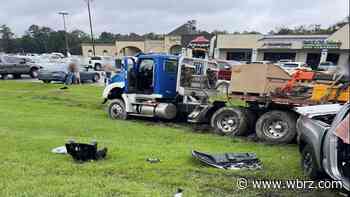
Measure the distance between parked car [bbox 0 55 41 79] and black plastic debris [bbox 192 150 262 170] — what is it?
27.3m

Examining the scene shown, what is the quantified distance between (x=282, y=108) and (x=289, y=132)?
28.2 inches

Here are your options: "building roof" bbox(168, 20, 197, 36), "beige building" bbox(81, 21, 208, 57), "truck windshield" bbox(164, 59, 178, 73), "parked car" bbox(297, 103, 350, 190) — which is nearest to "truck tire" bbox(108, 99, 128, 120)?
"truck windshield" bbox(164, 59, 178, 73)

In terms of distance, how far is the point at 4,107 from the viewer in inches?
608

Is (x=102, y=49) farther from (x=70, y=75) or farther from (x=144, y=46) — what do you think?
(x=70, y=75)

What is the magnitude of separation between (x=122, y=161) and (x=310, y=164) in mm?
3261

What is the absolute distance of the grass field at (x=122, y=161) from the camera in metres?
5.67

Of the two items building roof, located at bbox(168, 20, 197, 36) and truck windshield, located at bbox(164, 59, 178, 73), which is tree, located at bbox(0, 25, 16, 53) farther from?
truck windshield, located at bbox(164, 59, 178, 73)

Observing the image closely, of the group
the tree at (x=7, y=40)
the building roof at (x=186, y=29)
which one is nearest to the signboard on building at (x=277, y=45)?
the building roof at (x=186, y=29)

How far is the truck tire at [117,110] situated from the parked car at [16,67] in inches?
790

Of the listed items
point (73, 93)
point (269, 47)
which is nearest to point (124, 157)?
point (73, 93)

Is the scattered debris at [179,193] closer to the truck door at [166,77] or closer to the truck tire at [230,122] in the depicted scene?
the truck tire at [230,122]

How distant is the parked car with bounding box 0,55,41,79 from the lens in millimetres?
30938

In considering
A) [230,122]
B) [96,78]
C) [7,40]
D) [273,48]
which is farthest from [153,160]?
[7,40]

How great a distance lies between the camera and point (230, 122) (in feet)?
35.3
